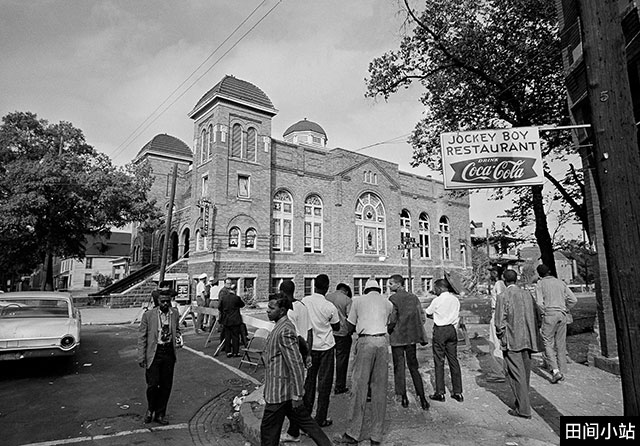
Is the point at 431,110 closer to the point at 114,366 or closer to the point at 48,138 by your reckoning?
the point at 114,366

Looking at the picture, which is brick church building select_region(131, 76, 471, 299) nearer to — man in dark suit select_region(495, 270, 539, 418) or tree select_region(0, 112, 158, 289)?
tree select_region(0, 112, 158, 289)

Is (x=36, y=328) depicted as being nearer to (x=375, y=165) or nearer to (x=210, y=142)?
(x=210, y=142)

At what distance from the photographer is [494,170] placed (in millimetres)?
6137

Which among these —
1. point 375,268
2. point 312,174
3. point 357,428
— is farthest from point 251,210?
point 357,428

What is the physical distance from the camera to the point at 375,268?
32.9 m

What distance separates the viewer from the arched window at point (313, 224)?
29.3 metres

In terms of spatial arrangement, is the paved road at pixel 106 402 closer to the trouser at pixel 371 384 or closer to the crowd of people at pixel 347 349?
the crowd of people at pixel 347 349

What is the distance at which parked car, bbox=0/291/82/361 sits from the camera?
7.27 m

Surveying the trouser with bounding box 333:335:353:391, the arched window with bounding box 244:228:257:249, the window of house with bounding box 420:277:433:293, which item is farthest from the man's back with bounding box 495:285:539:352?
the window of house with bounding box 420:277:433:293

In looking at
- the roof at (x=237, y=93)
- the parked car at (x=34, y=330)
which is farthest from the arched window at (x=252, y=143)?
the parked car at (x=34, y=330)

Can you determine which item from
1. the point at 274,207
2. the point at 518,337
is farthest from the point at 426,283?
the point at 518,337

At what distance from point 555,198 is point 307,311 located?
1644 centimetres

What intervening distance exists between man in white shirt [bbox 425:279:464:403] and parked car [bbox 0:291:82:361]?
6.73m

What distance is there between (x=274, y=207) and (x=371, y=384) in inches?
925
